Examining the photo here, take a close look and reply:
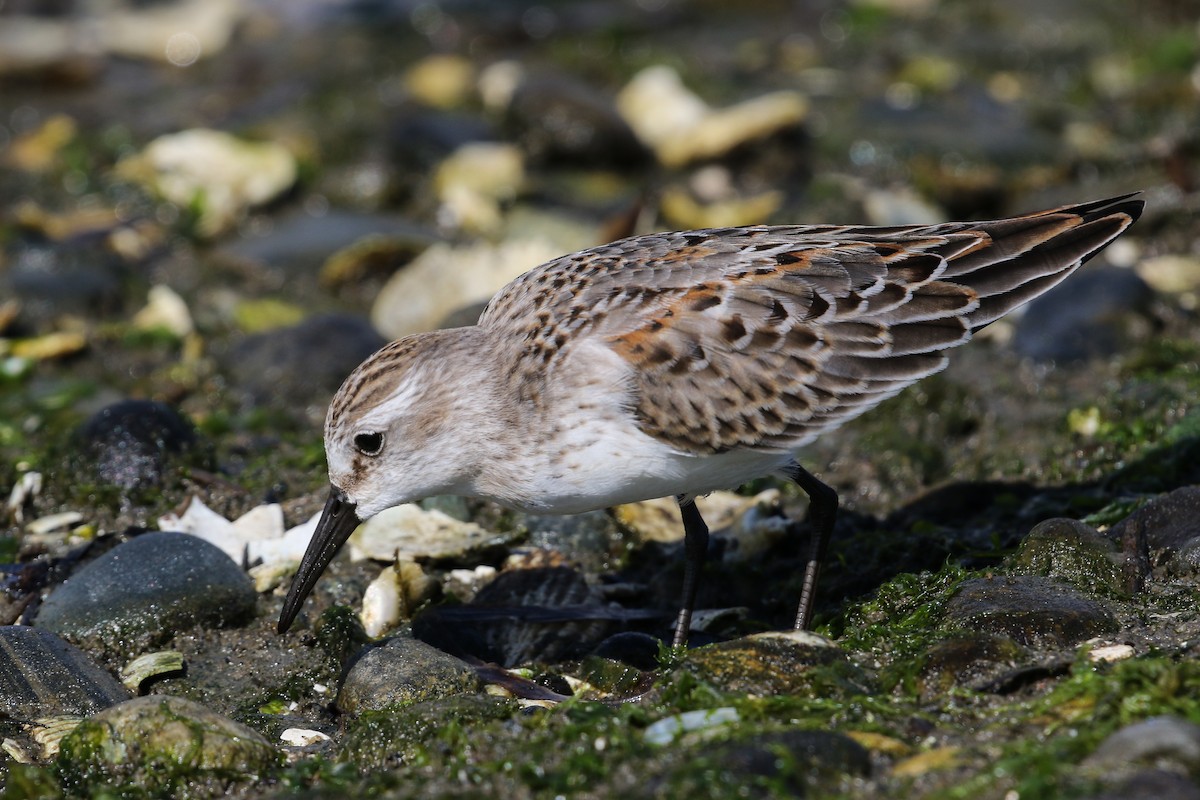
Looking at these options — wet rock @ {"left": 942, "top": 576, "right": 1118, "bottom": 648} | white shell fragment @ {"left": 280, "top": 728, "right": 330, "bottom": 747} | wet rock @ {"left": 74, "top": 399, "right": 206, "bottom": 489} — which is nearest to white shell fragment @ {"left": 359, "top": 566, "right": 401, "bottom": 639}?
white shell fragment @ {"left": 280, "top": 728, "right": 330, "bottom": 747}

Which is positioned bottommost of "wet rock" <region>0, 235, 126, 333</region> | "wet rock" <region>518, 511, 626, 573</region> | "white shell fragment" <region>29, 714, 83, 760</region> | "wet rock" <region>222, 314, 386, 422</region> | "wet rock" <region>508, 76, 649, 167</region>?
"wet rock" <region>518, 511, 626, 573</region>

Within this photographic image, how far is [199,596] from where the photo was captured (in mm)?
6137

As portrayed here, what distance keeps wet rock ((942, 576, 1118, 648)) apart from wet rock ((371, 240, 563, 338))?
14.6 feet

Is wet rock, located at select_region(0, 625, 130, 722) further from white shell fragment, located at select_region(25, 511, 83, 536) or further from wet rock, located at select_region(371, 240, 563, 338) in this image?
wet rock, located at select_region(371, 240, 563, 338)

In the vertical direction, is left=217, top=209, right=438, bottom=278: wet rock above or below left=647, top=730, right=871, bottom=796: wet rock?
above

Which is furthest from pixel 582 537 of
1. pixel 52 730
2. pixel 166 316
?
pixel 166 316

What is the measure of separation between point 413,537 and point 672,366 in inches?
74.4

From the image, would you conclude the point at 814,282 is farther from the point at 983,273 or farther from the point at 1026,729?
the point at 1026,729

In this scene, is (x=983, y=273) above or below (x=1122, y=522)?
above

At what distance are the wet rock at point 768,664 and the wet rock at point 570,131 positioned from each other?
23.2ft

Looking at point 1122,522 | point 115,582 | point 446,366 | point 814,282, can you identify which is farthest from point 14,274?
point 1122,522

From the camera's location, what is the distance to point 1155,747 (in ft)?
12.9

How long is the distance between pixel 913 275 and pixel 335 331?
13.7 ft

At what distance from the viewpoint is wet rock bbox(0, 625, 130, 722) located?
5418 mm
